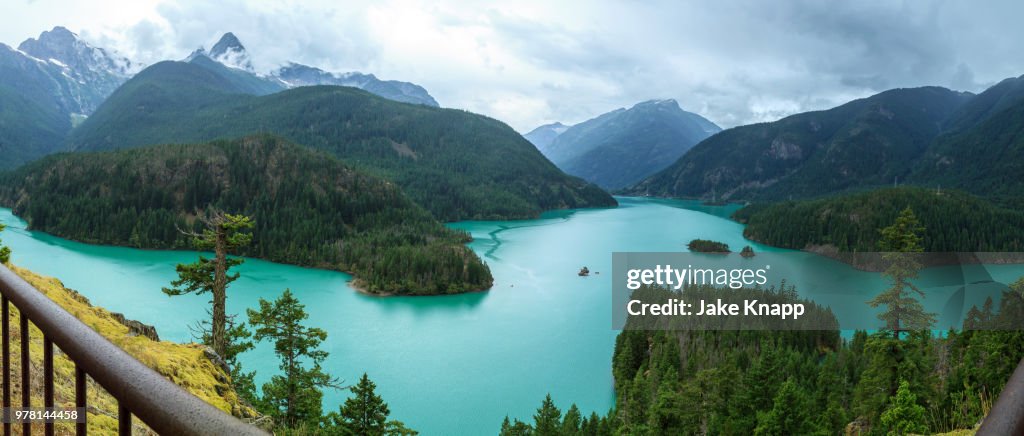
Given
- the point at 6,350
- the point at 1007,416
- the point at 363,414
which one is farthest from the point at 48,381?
the point at 363,414

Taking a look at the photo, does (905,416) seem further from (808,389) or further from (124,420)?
(124,420)

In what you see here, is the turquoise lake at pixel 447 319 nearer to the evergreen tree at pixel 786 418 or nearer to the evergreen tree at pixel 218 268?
the evergreen tree at pixel 786 418

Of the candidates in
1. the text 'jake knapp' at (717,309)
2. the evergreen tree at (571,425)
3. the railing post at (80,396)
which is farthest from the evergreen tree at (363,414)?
the text 'jake knapp' at (717,309)

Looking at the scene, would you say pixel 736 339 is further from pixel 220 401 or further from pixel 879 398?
pixel 220 401

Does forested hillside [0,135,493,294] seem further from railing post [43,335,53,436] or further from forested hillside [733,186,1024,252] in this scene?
railing post [43,335,53,436]

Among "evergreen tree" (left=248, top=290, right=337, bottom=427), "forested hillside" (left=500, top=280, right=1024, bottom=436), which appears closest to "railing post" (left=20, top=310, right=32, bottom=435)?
"evergreen tree" (left=248, top=290, right=337, bottom=427)

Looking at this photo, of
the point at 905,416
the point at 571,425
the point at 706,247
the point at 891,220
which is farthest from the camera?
the point at 891,220

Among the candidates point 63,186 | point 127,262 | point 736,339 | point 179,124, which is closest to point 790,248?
point 736,339
